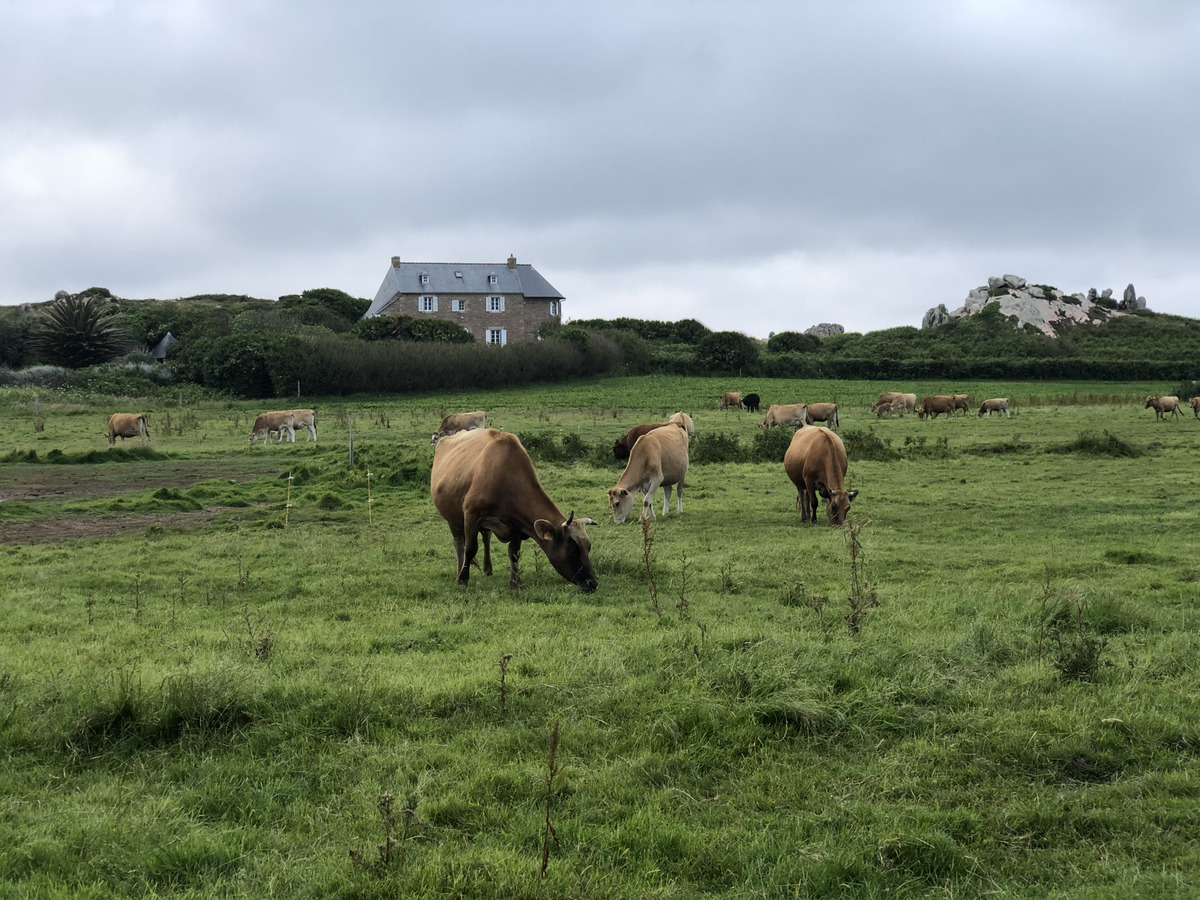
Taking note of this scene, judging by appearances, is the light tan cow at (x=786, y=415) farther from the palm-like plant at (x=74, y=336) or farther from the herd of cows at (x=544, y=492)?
the palm-like plant at (x=74, y=336)

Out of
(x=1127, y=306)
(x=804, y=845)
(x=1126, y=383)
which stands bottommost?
(x=804, y=845)

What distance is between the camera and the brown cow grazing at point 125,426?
30.4 metres

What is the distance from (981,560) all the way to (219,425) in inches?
1293

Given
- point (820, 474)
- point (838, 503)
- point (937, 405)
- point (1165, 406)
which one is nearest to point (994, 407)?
point (937, 405)

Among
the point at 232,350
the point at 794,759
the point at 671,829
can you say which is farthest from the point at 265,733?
the point at 232,350

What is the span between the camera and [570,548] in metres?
10.5

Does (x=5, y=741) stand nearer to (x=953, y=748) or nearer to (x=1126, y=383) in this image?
(x=953, y=748)

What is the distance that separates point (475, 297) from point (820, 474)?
2719 inches

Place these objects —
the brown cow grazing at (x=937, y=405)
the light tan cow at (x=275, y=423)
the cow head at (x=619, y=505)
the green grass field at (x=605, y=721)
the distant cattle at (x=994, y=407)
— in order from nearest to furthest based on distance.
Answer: the green grass field at (x=605, y=721), the cow head at (x=619, y=505), the light tan cow at (x=275, y=423), the distant cattle at (x=994, y=407), the brown cow grazing at (x=937, y=405)

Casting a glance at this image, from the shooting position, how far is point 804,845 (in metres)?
4.57

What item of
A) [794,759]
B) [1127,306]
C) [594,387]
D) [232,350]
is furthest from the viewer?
[1127,306]

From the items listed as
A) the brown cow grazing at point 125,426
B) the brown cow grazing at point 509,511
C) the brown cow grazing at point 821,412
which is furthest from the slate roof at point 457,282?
the brown cow grazing at point 509,511

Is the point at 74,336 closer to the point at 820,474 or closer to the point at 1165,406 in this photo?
the point at 820,474

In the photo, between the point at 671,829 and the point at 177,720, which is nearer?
the point at 671,829
